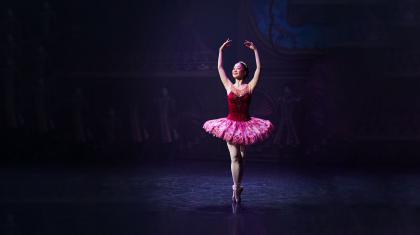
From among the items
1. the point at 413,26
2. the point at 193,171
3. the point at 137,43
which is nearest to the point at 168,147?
the point at 193,171

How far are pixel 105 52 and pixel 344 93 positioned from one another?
4.16 m

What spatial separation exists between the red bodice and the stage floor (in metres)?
0.96

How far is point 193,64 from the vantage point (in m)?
9.20

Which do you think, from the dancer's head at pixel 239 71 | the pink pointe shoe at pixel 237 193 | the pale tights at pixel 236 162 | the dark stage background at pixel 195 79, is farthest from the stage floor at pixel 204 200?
the dancer's head at pixel 239 71

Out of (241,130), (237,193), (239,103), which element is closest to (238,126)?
(241,130)

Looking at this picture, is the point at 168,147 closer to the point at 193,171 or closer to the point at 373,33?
the point at 193,171

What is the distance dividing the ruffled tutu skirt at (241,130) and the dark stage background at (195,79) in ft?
10.6

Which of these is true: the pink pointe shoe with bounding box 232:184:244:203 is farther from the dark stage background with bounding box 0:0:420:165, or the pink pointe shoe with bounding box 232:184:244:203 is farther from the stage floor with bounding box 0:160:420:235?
the dark stage background with bounding box 0:0:420:165

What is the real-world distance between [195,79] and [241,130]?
3688 millimetres

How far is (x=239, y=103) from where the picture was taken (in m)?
5.84

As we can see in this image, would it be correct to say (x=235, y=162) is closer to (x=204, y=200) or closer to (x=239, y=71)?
(x=204, y=200)

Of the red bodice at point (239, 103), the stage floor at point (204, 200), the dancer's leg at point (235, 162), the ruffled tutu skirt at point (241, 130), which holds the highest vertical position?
the red bodice at point (239, 103)

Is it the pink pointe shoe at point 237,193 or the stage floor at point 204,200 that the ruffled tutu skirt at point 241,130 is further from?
the stage floor at point 204,200

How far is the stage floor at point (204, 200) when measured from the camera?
4.83m
